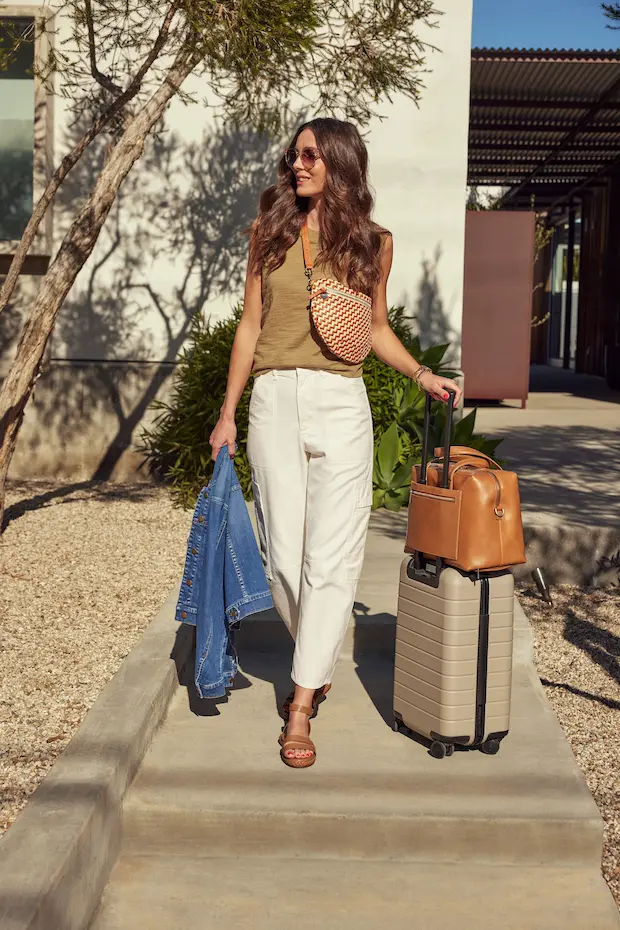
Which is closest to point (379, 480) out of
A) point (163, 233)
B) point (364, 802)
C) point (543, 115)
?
point (163, 233)

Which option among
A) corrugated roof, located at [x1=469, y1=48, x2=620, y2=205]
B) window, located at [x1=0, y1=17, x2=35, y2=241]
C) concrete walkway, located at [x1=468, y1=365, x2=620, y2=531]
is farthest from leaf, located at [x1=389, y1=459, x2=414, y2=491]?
corrugated roof, located at [x1=469, y1=48, x2=620, y2=205]

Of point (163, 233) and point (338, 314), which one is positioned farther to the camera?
point (163, 233)

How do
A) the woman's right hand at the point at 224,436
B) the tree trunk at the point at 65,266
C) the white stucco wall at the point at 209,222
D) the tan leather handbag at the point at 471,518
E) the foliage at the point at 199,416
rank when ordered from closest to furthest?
the tan leather handbag at the point at 471,518 < the woman's right hand at the point at 224,436 < the tree trunk at the point at 65,266 < the foliage at the point at 199,416 < the white stucco wall at the point at 209,222

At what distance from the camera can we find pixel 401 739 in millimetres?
3402

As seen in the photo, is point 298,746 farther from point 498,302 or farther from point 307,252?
point 498,302

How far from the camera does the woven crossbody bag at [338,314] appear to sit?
10.3 feet

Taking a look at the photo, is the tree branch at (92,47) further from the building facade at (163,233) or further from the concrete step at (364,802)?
the concrete step at (364,802)

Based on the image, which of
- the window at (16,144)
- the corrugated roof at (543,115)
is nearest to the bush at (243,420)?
the window at (16,144)

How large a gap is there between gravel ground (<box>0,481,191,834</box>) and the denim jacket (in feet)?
1.92

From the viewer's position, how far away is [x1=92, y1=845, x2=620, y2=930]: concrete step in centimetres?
255

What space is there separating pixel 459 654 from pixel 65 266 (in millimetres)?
4207

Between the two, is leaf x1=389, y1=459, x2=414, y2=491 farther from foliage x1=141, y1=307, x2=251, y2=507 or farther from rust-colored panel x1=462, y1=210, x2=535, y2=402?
rust-colored panel x1=462, y1=210, x2=535, y2=402

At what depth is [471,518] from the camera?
3.05 metres

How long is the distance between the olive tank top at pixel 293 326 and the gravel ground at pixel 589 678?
1.55 meters
